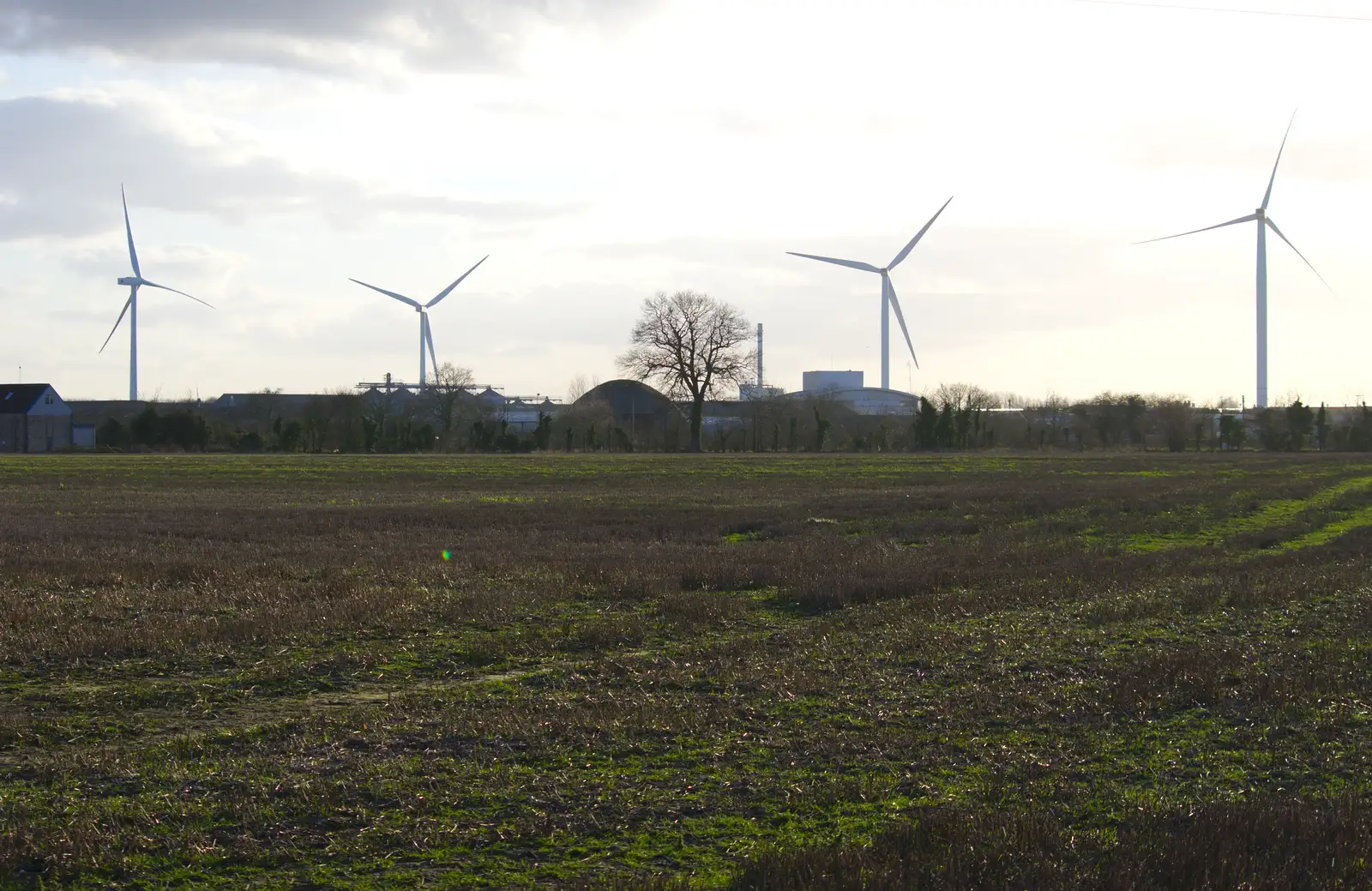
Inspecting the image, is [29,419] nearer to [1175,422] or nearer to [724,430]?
[724,430]

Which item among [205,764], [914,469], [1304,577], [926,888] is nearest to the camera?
[926,888]

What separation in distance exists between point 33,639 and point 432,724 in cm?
620

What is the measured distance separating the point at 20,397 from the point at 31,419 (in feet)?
11.3

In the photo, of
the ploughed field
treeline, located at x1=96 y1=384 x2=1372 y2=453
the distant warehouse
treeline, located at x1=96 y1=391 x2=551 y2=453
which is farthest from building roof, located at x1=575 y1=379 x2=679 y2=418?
the ploughed field

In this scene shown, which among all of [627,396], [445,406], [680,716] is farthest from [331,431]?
[680,716]

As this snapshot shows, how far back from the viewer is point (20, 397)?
136 metres

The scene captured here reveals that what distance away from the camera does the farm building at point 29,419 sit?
134m

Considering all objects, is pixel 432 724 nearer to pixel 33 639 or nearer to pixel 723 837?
pixel 723 837

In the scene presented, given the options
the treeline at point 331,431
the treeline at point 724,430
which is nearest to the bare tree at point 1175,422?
the treeline at point 724,430

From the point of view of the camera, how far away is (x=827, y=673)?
12.3 meters

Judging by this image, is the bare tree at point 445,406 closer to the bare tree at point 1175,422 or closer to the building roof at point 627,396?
the building roof at point 627,396

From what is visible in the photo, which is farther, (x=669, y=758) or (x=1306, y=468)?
(x=1306, y=468)

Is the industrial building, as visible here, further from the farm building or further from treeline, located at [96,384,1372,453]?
treeline, located at [96,384,1372,453]

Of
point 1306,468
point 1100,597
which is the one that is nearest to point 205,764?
point 1100,597
